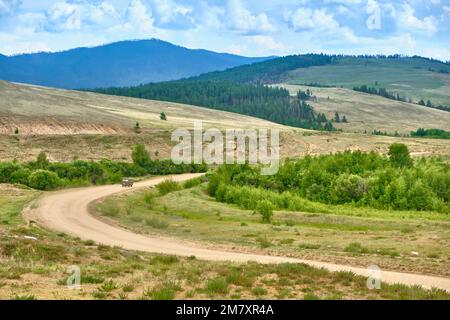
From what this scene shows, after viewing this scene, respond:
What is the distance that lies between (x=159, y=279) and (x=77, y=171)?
191ft

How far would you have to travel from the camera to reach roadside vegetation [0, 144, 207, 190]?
71375mm

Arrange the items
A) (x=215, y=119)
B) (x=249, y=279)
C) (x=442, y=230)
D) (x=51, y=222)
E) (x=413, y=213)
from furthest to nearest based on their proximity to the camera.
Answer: (x=215, y=119) < (x=413, y=213) < (x=51, y=222) < (x=442, y=230) < (x=249, y=279)

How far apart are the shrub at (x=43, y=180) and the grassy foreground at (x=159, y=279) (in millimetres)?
42115

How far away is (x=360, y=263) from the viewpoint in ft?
98.3

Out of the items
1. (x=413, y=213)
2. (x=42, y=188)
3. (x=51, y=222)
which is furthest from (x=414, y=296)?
(x=42, y=188)

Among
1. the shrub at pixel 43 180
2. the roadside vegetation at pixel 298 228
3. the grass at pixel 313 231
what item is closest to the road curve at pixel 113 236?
the roadside vegetation at pixel 298 228

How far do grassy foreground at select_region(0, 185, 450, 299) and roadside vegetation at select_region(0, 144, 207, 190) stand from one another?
43260 mm

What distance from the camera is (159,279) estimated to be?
2236 centimetres

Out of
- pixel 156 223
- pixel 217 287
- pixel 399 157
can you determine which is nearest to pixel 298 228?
pixel 156 223

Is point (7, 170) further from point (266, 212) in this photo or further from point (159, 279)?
point (159, 279)

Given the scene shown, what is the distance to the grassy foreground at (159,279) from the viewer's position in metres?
19.4

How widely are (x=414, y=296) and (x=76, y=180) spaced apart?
195ft
